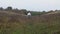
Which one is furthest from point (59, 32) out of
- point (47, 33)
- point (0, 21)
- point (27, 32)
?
point (0, 21)

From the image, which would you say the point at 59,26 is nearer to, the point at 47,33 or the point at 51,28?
the point at 51,28

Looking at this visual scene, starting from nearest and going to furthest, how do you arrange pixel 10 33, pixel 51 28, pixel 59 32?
pixel 10 33 < pixel 59 32 < pixel 51 28

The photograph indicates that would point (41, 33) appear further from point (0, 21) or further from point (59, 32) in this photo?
point (0, 21)

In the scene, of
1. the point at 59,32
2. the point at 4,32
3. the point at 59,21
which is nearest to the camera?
the point at 4,32

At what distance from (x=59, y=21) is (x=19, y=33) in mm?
6504

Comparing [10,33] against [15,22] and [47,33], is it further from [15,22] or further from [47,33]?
[15,22]

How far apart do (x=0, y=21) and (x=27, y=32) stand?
22.0ft

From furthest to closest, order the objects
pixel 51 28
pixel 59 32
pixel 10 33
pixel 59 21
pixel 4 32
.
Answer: pixel 59 21
pixel 51 28
pixel 59 32
pixel 10 33
pixel 4 32

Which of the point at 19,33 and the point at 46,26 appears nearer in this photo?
the point at 19,33

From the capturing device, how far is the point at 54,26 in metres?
17.9

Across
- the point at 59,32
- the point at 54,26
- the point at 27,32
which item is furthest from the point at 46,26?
the point at 27,32

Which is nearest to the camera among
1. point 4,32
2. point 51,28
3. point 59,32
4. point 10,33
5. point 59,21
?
point 4,32

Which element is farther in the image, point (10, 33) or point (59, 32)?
point (59, 32)

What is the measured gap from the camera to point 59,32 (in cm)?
1577
